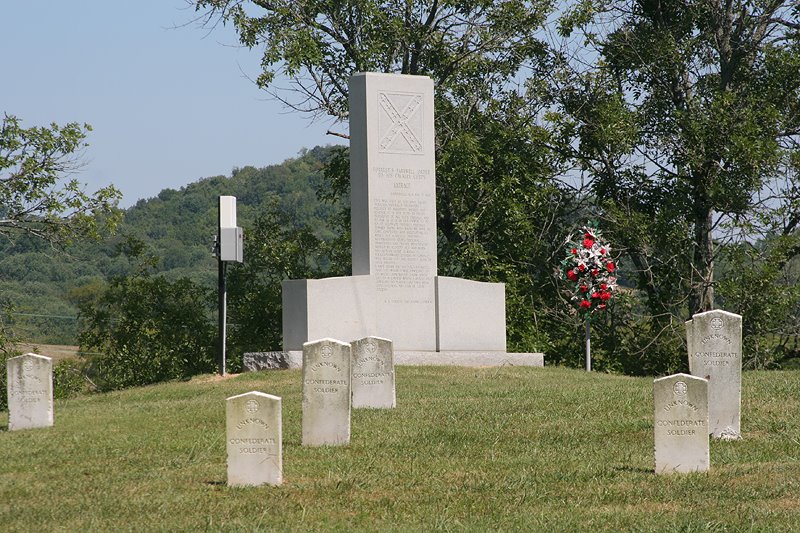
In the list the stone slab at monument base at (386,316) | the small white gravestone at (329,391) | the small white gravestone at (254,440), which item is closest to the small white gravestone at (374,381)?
the small white gravestone at (329,391)

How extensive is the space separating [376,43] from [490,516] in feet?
69.4

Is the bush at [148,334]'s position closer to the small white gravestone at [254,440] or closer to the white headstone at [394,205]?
the white headstone at [394,205]

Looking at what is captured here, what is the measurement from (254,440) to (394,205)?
1281cm

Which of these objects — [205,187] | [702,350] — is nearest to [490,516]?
[702,350]

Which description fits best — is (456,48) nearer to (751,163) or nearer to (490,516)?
(751,163)

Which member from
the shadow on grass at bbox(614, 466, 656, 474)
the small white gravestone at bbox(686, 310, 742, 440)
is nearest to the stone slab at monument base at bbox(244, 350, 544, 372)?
the small white gravestone at bbox(686, 310, 742, 440)

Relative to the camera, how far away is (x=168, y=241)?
62.5m

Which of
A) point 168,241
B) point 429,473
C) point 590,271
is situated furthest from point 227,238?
point 168,241

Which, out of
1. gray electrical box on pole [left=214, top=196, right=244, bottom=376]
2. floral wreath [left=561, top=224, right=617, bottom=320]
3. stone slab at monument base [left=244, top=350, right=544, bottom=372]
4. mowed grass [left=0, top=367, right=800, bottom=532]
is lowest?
mowed grass [left=0, top=367, right=800, bottom=532]

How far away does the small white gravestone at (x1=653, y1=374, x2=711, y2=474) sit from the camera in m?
10.4

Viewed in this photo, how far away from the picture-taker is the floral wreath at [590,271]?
23.7m

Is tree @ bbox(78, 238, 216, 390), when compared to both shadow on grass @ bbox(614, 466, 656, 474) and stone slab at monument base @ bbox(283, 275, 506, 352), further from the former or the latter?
shadow on grass @ bbox(614, 466, 656, 474)

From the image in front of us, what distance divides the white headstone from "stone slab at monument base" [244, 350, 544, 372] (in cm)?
54

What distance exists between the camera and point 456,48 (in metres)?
30.1
